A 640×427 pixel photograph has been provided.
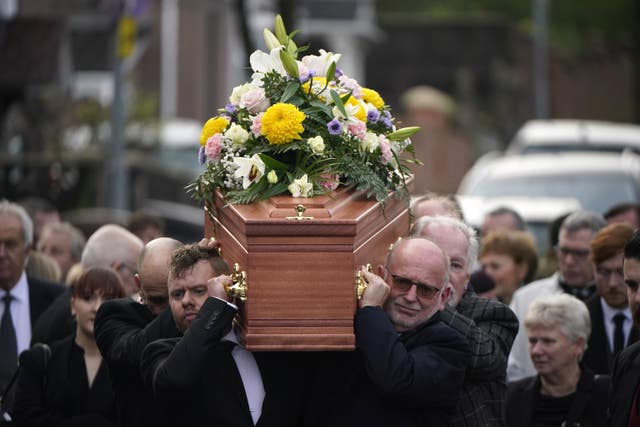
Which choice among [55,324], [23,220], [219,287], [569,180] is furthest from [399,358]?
A: [569,180]

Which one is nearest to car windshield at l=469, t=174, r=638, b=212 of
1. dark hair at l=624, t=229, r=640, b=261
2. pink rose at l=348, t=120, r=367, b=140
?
dark hair at l=624, t=229, r=640, b=261

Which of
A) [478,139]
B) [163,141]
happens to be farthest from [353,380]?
[478,139]

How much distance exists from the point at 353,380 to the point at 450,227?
1.25 meters

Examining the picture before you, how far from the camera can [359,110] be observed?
6508 millimetres

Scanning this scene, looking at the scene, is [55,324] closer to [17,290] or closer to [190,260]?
[17,290]

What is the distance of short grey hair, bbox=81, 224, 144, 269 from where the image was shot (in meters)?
8.62

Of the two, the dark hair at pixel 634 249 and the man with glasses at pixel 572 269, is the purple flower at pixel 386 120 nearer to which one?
the dark hair at pixel 634 249

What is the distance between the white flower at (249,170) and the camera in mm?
6227

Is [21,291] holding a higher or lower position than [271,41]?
lower

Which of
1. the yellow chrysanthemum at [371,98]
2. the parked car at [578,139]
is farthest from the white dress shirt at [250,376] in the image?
the parked car at [578,139]

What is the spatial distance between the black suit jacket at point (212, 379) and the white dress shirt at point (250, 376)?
0.03 meters

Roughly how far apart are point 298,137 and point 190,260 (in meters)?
0.66

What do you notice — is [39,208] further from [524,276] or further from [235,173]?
[235,173]

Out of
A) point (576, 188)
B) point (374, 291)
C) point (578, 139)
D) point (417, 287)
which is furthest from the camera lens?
point (578, 139)
